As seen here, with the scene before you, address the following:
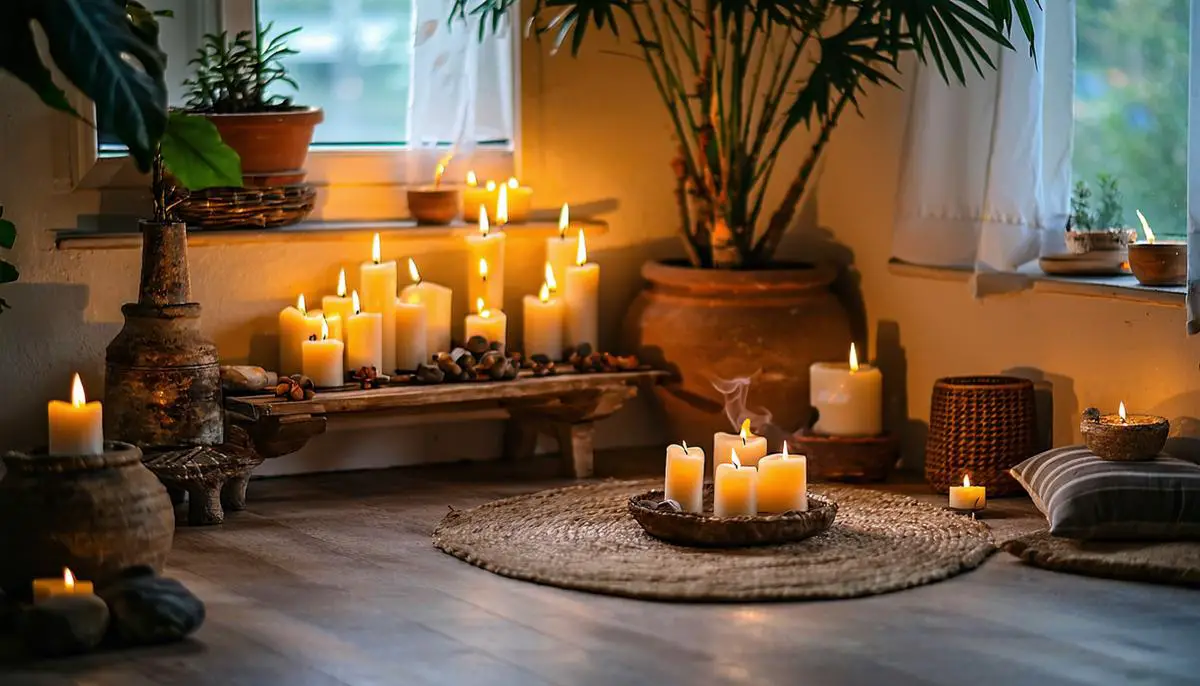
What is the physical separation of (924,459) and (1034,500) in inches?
29.8

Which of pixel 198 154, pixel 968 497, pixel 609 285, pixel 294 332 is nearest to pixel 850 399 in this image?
pixel 968 497

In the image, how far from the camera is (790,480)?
332 cm

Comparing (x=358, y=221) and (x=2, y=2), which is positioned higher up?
(x=2, y=2)

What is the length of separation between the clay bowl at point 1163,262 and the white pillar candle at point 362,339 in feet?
5.59

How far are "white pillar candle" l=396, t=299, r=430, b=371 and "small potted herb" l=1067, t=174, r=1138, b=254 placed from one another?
1510 mm

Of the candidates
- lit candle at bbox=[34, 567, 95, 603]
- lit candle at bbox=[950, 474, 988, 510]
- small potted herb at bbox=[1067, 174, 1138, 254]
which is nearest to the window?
small potted herb at bbox=[1067, 174, 1138, 254]

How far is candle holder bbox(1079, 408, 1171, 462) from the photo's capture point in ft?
11.1

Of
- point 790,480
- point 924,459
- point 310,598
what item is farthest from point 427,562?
point 924,459

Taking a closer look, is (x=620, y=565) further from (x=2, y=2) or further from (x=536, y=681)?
(x=2, y=2)

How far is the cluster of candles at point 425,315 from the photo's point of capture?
3.99 meters

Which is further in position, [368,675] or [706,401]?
[706,401]

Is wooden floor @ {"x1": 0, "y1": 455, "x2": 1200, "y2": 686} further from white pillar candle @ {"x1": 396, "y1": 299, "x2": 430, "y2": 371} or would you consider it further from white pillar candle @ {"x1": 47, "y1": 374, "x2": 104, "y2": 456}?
white pillar candle @ {"x1": 396, "y1": 299, "x2": 430, "y2": 371}

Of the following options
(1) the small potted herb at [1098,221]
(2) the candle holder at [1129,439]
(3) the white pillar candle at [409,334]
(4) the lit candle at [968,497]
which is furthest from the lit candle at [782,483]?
(3) the white pillar candle at [409,334]

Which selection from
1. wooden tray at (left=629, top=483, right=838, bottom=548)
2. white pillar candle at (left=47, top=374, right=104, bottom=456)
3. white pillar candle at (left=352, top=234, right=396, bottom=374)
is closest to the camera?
white pillar candle at (left=47, top=374, right=104, bottom=456)
